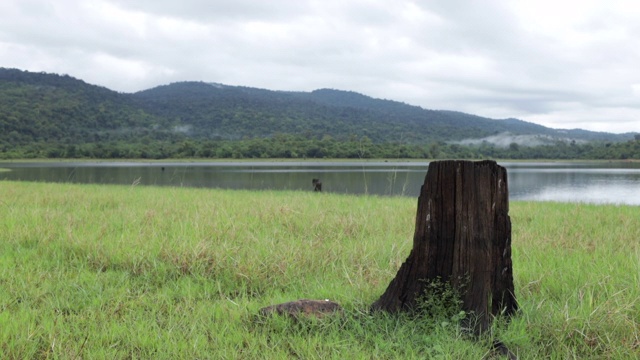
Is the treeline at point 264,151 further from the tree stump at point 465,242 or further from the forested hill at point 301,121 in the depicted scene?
the tree stump at point 465,242

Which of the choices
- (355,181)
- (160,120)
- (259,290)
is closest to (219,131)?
(160,120)

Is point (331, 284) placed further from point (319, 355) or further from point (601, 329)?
point (601, 329)

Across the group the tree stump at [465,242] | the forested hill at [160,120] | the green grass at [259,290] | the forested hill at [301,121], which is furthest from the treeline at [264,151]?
the tree stump at [465,242]

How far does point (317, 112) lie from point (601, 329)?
186 meters

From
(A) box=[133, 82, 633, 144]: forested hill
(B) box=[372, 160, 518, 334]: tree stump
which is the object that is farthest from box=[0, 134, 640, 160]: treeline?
(B) box=[372, 160, 518, 334]: tree stump

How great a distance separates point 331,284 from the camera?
4273 mm

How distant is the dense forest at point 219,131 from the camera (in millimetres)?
91688

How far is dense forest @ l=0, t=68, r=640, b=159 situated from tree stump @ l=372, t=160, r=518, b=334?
48.8 metres

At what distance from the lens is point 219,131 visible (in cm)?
16562

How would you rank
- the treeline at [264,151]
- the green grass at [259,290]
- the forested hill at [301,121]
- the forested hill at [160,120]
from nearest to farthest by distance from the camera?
the green grass at [259,290] → the treeline at [264,151] → the forested hill at [160,120] → the forested hill at [301,121]

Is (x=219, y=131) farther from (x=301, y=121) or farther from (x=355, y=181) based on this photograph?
(x=355, y=181)

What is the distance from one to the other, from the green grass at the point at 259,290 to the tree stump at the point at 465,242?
0.20 meters

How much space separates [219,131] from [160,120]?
75.0 ft

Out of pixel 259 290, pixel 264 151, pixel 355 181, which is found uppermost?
pixel 264 151
